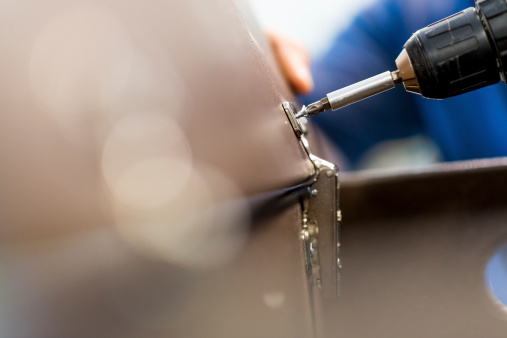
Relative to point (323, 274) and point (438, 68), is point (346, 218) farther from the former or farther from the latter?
point (438, 68)

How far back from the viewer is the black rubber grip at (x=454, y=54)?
0.29 meters

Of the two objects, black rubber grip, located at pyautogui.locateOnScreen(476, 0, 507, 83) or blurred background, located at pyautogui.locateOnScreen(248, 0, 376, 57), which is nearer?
black rubber grip, located at pyautogui.locateOnScreen(476, 0, 507, 83)

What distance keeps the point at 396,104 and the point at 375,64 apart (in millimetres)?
134

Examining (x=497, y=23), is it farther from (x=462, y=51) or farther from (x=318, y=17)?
(x=318, y=17)

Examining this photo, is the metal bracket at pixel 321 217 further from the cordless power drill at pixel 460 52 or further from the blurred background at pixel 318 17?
the blurred background at pixel 318 17

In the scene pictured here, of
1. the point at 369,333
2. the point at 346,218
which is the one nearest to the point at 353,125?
the point at 346,218

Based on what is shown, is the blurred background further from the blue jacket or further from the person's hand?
the person's hand

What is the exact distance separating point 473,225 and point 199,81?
60cm

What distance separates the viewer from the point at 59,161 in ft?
0.53

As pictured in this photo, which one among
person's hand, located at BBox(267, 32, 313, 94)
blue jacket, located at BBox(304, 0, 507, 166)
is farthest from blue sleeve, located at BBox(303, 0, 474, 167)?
person's hand, located at BBox(267, 32, 313, 94)

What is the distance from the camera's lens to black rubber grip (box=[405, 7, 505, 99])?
0.29 metres

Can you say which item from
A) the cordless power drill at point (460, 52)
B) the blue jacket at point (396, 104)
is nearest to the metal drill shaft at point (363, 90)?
the cordless power drill at point (460, 52)

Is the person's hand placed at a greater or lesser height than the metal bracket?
greater

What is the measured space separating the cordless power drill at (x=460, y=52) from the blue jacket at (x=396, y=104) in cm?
95
